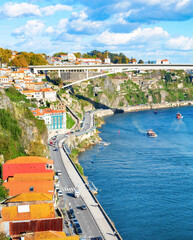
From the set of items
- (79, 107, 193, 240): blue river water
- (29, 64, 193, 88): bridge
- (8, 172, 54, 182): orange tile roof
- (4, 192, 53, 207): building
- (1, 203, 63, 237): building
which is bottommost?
(79, 107, 193, 240): blue river water

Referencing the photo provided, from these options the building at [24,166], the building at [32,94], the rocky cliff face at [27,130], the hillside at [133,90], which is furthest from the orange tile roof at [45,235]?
the hillside at [133,90]

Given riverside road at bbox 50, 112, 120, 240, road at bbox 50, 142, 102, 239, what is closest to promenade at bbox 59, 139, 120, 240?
riverside road at bbox 50, 112, 120, 240

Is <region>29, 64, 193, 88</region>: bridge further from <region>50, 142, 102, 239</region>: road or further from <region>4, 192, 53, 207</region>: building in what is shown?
<region>4, 192, 53, 207</region>: building

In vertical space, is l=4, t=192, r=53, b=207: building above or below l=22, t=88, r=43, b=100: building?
below

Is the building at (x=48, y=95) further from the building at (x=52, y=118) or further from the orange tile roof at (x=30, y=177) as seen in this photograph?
the orange tile roof at (x=30, y=177)

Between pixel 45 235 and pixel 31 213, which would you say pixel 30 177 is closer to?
pixel 31 213

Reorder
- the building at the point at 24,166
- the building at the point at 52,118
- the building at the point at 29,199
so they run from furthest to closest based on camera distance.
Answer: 1. the building at the point at 52,118
2. the building at the point at 24,166
3. the building at the point at 29,199
